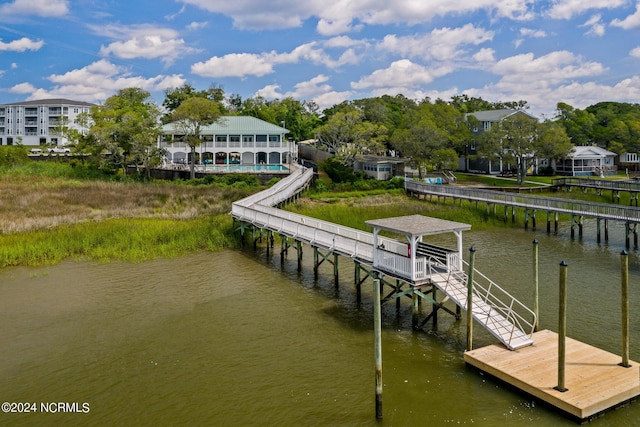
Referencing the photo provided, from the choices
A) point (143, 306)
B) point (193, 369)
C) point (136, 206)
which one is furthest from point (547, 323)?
point (136, 206)

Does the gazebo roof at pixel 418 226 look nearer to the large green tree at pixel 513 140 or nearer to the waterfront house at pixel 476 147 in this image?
the large green tree at pixel 513 140

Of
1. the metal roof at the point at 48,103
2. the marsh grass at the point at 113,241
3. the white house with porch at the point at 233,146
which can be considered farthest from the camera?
the metal roof at the point at 48,103

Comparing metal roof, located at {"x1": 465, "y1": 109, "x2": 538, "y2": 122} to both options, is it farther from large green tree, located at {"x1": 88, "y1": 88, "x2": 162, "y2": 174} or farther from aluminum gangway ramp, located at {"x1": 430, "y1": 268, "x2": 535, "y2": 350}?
aluminum gangway ramp, located at {"x1": 430, "y1": 268, "x2": 535, "y2": 350}

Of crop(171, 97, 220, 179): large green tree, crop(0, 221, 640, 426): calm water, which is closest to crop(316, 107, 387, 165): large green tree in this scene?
crop(171, 97, 220, 179): large green tree

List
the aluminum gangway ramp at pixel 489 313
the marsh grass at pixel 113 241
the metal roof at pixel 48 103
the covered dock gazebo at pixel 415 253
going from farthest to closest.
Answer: the metal roof at pixel 48 103, the marsh grass at pixel 113 241, the covered dock gazebo at pixel 415 253, the aluminum gangway ramp at pixel 489 313

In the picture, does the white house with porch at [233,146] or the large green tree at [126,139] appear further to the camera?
the white house with porch at [233,146]

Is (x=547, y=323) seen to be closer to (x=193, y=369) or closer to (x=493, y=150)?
(x=193, y=369)

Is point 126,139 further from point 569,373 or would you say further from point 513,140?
point 569,373

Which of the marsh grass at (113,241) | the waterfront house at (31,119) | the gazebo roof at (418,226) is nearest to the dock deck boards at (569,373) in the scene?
the gazebo roof at (418,226)
